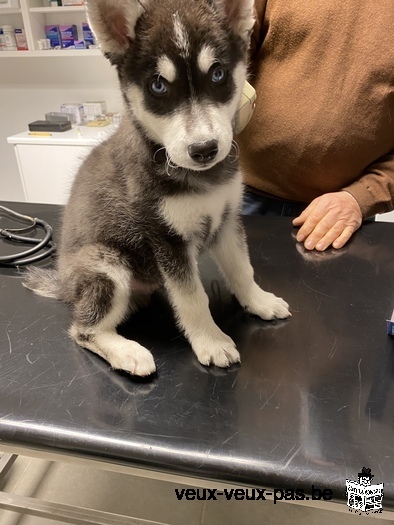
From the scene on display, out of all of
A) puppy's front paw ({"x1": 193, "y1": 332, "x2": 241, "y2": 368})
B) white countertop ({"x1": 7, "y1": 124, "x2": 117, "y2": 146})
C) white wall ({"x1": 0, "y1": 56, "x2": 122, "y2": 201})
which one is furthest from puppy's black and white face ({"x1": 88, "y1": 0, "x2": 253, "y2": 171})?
white wall ({"x1": 0, "y1": 56, "x2": 122, "y2": 201})

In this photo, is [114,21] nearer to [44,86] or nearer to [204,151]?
[204,151]

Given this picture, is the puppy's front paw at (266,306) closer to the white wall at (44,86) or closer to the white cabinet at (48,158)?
the white cabinet at (48,158)

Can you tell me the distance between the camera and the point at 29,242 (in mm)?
1537

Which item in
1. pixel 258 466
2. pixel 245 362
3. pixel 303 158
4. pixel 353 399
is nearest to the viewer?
pixel 258 466

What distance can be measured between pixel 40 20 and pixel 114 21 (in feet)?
9.40

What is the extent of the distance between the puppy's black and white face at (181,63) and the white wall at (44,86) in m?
2.62

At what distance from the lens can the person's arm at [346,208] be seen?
57.9 inches

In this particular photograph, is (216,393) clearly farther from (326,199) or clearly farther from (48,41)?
(48,41)

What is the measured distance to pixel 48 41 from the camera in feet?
10.7

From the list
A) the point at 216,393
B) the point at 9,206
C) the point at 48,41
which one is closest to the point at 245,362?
the point at 216,393

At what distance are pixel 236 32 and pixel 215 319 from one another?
2.13ft

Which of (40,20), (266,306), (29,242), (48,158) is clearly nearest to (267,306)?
(266,306)

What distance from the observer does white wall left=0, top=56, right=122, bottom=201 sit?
3.49 m

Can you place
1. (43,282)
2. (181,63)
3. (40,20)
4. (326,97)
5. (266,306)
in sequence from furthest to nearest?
(40,20), (326,97), (43,282), (266,306), (181,63)
